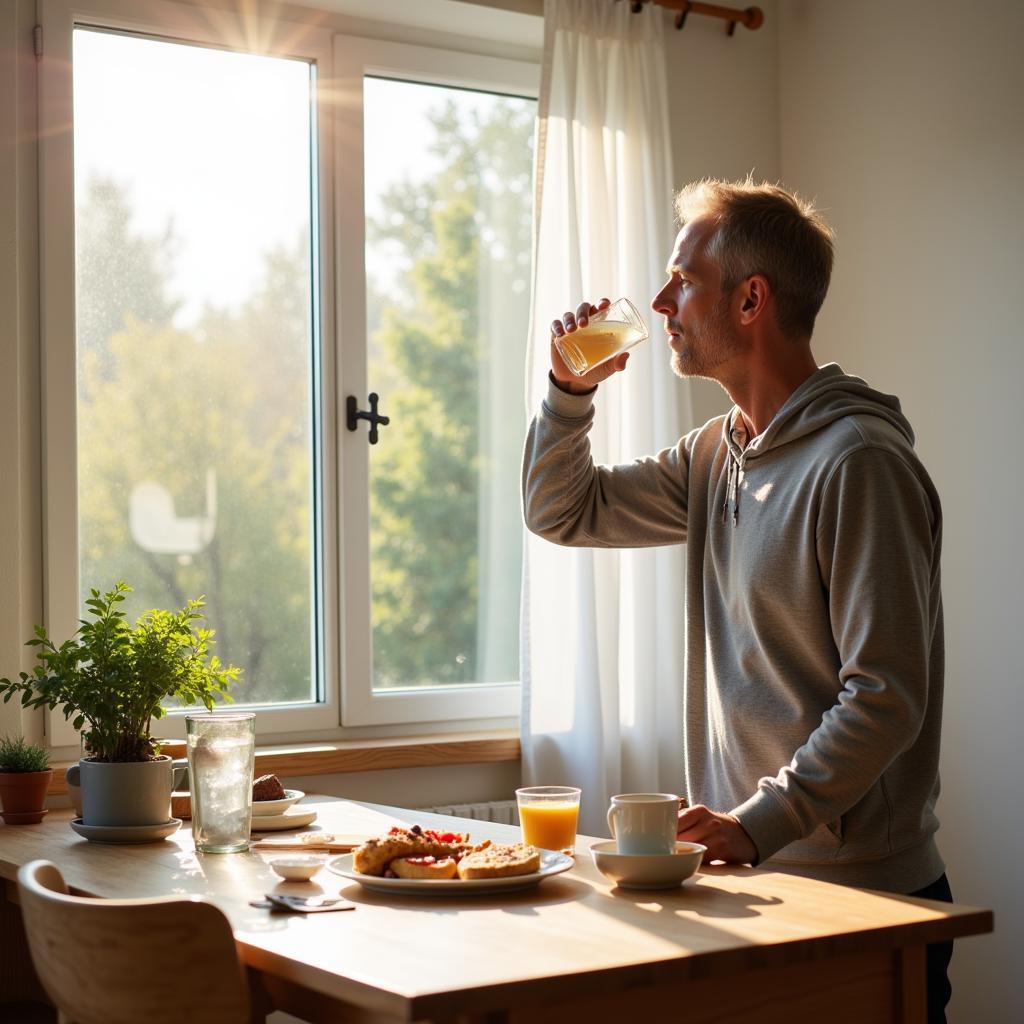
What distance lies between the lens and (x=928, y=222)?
10.3 ft

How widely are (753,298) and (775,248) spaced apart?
81 mm

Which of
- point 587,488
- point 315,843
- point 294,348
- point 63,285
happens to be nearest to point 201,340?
point 294,348

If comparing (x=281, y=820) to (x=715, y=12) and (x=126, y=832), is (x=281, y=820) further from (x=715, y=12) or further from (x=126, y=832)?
(x=715, y=12)

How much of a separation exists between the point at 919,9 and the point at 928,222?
0.49m

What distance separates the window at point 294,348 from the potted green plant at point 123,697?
71 cm

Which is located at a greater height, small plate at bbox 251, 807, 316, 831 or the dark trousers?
small plate at bbox 251, 807, 316, 831

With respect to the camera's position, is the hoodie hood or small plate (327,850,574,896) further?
the hoodie hood

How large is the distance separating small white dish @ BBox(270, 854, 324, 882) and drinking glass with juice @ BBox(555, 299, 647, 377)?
0.88 metres

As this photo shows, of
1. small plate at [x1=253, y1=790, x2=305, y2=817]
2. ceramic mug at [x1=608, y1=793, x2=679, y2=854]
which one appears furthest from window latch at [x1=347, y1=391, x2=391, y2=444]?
ceramic mug at [x1=608, y1=793, x2=679, y2=854]

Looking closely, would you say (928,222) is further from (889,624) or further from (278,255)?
(889,624)

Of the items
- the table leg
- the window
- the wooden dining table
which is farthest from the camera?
the window

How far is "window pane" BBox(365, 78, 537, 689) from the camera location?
127 inches

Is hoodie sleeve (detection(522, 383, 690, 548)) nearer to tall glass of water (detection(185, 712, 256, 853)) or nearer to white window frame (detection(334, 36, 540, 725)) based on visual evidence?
tall glass of water (detection(185, 712, 256, 853))

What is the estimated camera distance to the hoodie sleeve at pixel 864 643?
1692 mm
